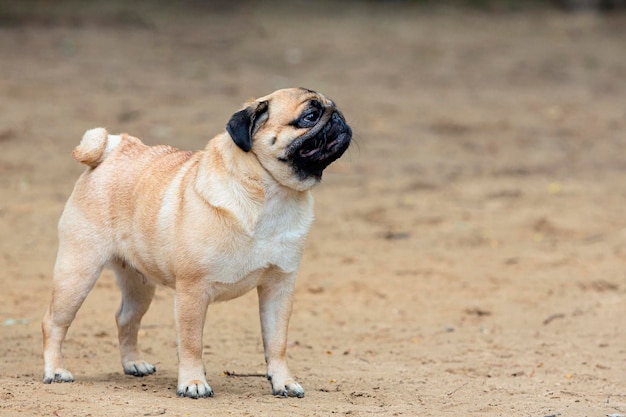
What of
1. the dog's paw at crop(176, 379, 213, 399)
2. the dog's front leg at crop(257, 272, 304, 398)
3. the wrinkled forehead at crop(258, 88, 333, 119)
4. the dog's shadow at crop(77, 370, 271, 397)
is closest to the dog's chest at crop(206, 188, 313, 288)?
the dog's front leg at crop(257, 272, 304, 398)

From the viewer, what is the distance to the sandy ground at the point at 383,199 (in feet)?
19.4

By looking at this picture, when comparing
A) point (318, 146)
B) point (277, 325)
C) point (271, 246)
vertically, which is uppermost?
point (318, 146)

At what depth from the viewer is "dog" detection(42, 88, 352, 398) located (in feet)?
17.2

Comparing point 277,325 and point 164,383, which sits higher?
point 277,325

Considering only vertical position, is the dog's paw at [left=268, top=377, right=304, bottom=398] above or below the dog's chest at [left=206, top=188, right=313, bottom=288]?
below

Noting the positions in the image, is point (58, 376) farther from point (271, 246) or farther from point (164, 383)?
point (271, 246)

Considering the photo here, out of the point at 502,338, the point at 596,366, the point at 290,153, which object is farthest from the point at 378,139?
the point at 290,153

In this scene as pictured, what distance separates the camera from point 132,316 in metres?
6.13

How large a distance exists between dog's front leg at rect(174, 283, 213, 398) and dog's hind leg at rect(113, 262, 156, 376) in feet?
2.61

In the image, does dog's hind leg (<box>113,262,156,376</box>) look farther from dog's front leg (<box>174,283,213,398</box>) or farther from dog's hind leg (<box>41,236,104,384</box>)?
dog's front leg (<box>174,283,213,398</box>)

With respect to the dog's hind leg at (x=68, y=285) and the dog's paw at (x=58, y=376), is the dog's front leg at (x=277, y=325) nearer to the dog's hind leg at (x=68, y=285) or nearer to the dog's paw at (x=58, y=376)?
the dog's hind leg at (x=68, y=285)

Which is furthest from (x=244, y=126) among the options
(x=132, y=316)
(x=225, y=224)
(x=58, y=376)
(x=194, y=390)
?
(x=58, y=376)

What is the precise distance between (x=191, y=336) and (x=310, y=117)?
1226 millimetres

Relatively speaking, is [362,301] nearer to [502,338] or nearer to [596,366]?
[502,338]
